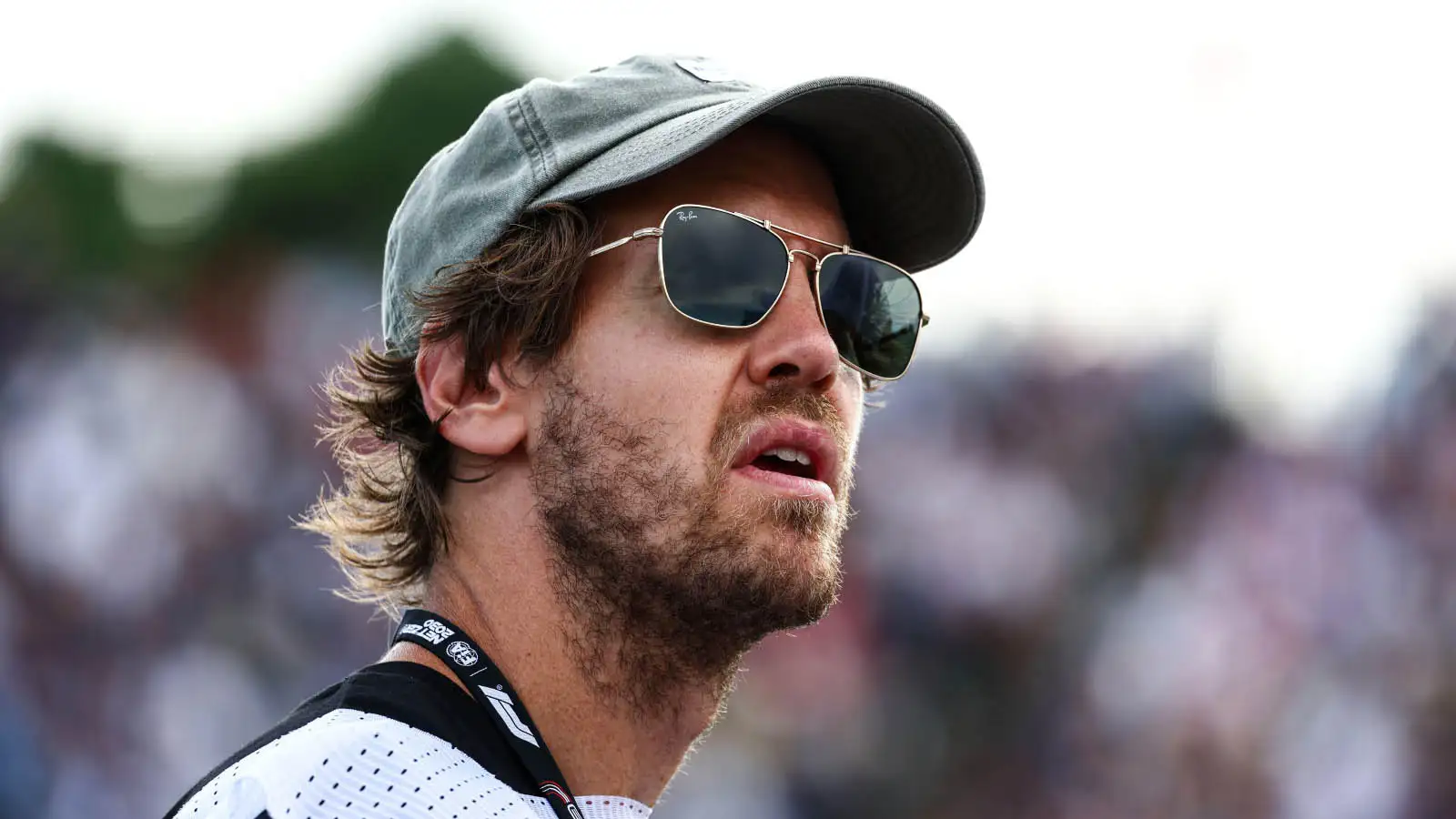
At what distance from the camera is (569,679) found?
99.3 inches

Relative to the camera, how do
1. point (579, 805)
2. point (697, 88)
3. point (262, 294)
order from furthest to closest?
point (262, 294) < point (697, 88) < point (579, 805)

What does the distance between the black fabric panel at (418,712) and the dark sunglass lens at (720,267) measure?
78 cm

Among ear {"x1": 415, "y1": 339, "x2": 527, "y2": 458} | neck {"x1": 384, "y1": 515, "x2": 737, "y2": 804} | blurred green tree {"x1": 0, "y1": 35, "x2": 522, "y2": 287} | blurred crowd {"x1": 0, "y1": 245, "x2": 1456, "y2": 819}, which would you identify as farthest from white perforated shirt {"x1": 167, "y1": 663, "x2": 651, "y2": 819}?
blurred green tree {"x1": 0, "y1": 35, "x2": 522, "y2": 287}

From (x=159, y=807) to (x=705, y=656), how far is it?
22.9 feet

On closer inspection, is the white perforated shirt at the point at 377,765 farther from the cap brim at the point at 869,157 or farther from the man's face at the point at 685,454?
the cap brim at the point at 869,157

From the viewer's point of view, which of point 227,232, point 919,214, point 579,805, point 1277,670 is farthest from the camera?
point 227,232

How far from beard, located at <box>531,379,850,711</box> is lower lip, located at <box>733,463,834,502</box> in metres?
0.02

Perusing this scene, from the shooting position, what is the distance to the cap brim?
2568 mm

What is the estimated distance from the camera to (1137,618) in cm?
787

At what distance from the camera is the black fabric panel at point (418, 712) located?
6.84 feet

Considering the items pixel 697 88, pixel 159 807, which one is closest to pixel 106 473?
pixel 159 807

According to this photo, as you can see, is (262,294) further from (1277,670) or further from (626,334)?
(626,334)

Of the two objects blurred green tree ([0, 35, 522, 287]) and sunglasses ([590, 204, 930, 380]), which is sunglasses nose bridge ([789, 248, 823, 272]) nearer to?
sunglasses ([590, 204, 930, 380])

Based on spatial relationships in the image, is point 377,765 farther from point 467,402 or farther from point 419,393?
point 419,393
